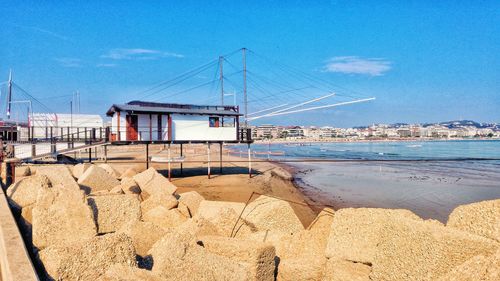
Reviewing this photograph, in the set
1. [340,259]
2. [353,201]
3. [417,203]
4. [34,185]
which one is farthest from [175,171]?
[340,259]

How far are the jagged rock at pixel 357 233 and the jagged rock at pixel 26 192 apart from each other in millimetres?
5628

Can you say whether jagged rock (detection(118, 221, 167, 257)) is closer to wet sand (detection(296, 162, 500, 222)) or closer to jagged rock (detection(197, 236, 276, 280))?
jagged rock (detection(197, 236, 276, 280))

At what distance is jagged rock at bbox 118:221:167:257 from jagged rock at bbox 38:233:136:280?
3.10ft

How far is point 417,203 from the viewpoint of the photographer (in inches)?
658

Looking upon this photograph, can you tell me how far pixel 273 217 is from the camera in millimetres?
6422

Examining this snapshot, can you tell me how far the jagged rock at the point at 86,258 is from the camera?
12.6 ft

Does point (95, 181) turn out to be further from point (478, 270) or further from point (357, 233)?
point (478, 270)

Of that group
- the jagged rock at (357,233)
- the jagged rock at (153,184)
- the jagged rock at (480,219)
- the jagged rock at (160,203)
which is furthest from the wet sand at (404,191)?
the jagged rock at (160,203)

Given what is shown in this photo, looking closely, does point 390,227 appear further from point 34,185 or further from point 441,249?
point 34,185

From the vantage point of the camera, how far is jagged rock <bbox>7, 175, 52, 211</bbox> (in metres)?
7.33

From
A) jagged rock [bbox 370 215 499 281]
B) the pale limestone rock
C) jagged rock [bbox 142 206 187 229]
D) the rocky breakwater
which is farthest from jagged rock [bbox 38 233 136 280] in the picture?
the pale limestone rock

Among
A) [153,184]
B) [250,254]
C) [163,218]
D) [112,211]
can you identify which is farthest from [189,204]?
[250,254]

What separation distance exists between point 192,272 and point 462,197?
1835 centimetres

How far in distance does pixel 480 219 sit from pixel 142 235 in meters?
4.24
